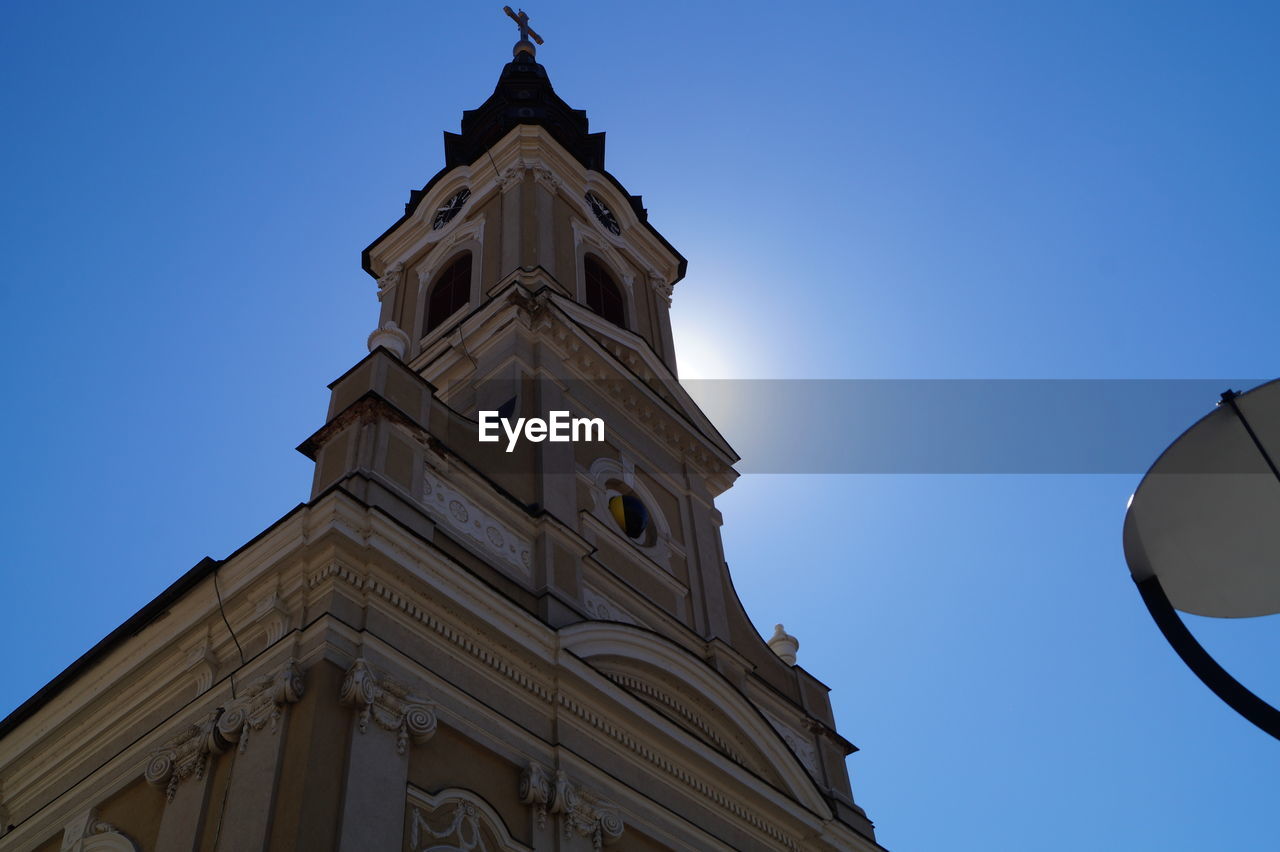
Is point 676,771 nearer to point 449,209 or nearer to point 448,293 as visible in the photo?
point 448,293

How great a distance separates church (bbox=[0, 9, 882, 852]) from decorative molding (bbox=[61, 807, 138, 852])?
0.09 ft

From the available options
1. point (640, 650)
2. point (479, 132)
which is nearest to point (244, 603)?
point (640, 650)

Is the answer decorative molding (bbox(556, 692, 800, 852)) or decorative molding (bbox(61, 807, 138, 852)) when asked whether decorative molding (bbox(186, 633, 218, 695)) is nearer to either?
decorative molding (bbox(61, 807, 138, 852))

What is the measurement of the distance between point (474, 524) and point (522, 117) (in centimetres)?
1395

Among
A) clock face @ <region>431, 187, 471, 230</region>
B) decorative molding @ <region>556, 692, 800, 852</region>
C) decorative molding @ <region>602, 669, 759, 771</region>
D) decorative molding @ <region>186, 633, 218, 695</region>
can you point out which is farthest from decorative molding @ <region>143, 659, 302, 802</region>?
clock face @ <region>431, 187, 471, 230</region>

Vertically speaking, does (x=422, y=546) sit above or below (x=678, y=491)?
below

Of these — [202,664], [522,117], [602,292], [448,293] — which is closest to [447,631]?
[202,664]

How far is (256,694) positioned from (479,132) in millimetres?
18487

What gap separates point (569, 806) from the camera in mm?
12234

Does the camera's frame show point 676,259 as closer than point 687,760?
No

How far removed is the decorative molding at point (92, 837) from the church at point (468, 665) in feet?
0.09

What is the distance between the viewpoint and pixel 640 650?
570 inches

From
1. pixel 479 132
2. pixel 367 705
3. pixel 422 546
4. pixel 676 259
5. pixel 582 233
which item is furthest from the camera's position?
pixel 479 132

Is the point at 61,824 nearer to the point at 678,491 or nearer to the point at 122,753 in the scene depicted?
→ the point at 122,753
